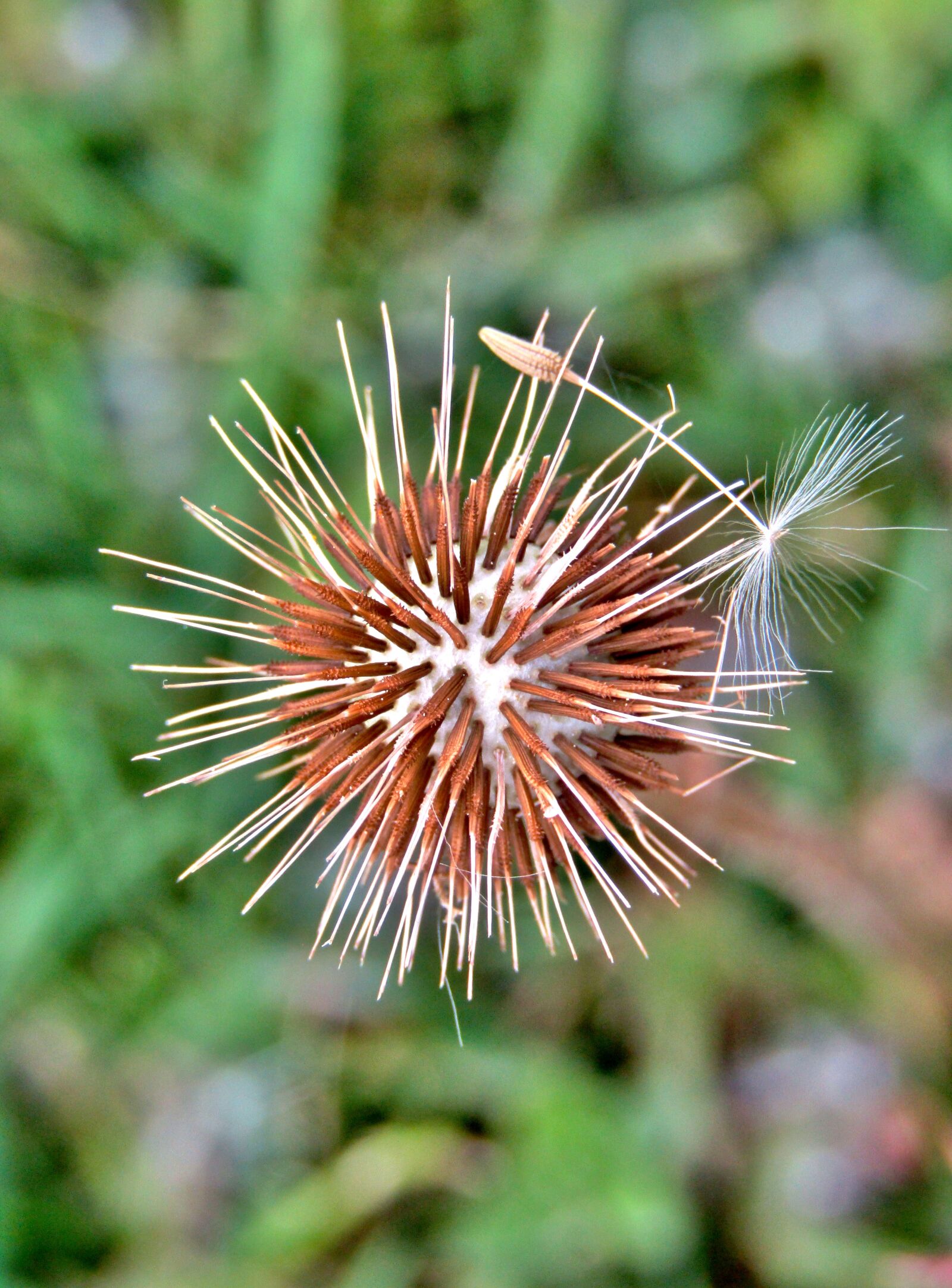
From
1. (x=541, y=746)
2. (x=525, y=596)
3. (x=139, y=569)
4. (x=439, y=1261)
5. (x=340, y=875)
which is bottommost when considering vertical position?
(x=439, y=1261)

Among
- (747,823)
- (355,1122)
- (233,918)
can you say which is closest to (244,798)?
(233,918)

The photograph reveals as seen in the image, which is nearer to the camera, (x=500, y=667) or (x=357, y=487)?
(x=500, y=667)

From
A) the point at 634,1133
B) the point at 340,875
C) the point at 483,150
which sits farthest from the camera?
the point at 483,150

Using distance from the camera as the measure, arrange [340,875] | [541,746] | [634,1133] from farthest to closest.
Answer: [634,1133]
[340,875]
[541,746]

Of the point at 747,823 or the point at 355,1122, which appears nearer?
the point at 747,823

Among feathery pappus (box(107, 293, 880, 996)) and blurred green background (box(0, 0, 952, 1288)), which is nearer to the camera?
feathery pappus (box(107, 293, 880, 996))

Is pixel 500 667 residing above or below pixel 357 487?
below

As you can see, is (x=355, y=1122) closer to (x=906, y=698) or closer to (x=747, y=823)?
(x=747, y=823)

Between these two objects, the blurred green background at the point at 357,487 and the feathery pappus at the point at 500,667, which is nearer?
the feathery pappus at the point at 500,667
